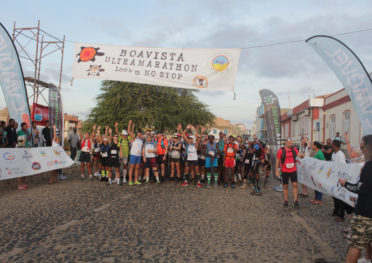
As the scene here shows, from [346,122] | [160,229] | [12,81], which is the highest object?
[12,81]

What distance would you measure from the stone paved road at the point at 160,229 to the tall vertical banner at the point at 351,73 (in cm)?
255

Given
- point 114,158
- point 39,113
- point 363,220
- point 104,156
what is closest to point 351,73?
point 363,220

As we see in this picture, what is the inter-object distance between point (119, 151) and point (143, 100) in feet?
50.5

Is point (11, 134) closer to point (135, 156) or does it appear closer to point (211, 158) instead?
point (135, 156)

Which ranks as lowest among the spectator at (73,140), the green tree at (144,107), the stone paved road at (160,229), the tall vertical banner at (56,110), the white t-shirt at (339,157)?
the stone paved road at (160,229)

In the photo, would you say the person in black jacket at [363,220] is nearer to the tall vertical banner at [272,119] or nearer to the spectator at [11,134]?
the tall vertical banner at [272,119]

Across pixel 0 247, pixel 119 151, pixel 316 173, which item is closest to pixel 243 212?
pixel 316 173

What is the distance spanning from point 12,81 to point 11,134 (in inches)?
100

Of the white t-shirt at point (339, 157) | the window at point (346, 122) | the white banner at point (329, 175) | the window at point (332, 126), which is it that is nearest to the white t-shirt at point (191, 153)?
the white banner at point (329, 175)

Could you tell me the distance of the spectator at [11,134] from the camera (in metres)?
10.9

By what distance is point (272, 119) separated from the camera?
12.3m

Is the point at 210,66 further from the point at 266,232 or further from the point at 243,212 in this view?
the point at 266,232

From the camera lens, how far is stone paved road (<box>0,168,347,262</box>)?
4691 mm

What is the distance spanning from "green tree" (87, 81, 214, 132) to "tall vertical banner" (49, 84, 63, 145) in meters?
12.4
